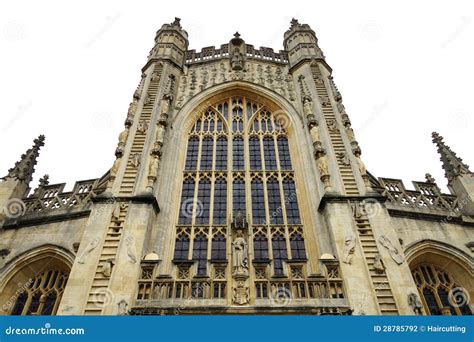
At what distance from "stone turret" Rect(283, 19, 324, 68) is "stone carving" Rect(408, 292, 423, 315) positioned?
43.4ft

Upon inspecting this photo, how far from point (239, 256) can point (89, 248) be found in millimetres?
4397

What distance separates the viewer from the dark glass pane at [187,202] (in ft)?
41.3

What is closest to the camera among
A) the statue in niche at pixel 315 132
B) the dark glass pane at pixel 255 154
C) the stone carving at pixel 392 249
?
the stone carving at pixel 392 249

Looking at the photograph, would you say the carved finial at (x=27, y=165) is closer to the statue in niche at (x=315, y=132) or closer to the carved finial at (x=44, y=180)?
the carved finial at (x=44, y=180)

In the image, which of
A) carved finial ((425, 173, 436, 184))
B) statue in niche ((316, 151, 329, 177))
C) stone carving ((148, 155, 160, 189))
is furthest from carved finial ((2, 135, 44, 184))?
carved finial ((425, 173, 436, 184))

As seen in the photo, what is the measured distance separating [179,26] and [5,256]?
54.7ft

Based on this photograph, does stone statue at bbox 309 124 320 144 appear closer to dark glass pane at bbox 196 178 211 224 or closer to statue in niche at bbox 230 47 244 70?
dark glass pane at bbox 196 178 211 224

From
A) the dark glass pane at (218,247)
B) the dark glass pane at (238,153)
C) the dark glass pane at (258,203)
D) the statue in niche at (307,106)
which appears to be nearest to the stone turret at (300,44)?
the statue in niche at (307,106)

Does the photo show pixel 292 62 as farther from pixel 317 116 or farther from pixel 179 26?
pixel 179 26

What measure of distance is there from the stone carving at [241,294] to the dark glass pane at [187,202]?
380cm

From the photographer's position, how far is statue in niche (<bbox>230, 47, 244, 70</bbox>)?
61.5 ft

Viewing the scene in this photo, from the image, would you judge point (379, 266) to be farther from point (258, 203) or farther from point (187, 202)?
point (187, 202)

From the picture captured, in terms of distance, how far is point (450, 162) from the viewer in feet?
50.9

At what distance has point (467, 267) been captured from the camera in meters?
11.7
